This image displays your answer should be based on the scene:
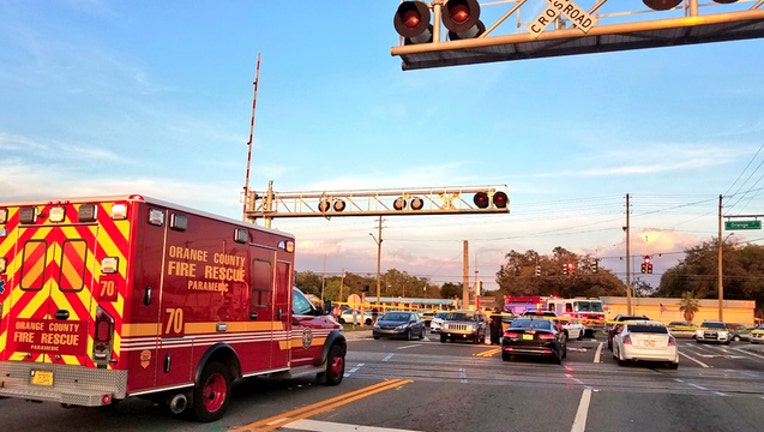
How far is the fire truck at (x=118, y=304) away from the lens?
22.2 ft

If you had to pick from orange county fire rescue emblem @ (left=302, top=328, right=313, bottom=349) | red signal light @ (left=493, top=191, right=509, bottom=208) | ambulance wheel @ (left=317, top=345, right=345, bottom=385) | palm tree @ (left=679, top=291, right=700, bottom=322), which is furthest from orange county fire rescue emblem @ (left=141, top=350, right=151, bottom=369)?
palm tree @ (left=679, top=291, right=700, bottom=322)

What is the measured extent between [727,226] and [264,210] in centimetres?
2931

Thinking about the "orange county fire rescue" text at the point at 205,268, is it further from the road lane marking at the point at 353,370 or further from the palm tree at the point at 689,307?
the palm tree at the point at 689,307

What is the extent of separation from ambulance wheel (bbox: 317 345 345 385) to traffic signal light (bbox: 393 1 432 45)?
6.44 meters

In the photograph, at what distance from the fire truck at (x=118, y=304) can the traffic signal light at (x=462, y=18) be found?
12.8ft

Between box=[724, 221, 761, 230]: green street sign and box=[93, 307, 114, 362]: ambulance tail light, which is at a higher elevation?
box=[724, 221, 761, 230]: green street sign

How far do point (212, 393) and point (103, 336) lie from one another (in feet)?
6.34

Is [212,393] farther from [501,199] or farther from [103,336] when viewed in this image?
[501,199]

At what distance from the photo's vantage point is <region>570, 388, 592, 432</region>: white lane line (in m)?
8.25

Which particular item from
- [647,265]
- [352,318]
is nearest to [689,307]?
[647,265]

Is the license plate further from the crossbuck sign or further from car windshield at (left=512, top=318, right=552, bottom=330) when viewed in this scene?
car windshield at (left=512, top=318, right=552, bottom=330)

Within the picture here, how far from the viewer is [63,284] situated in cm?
708

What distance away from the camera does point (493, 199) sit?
25.5 meters

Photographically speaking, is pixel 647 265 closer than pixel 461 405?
No
